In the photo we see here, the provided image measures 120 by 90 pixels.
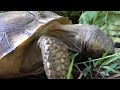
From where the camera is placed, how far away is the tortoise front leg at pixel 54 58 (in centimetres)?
156

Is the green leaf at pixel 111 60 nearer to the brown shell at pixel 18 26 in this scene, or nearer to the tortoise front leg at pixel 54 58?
the tortoise front leg at pixel 54 58

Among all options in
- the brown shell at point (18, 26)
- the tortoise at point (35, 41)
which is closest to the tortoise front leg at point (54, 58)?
the tortoise at point (35, 41)

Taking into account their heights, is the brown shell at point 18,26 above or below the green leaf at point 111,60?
above

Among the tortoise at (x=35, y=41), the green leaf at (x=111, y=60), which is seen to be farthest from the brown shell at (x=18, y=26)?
the green leaf at (x=111, y=60)

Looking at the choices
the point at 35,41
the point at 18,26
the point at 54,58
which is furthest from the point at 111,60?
the point at 18,26

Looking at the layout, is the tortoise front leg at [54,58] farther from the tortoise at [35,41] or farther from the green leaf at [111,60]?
the green leaf at [111,60]

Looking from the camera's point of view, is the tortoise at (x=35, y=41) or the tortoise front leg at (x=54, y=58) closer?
the tortoise front leg at (x=54, y=58)

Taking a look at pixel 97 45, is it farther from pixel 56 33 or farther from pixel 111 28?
pixel 111 28

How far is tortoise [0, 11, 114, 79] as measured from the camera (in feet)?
5.78

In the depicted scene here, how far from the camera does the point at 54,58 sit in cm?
160

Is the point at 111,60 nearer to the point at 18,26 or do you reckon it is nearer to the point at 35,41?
the point at 35,41

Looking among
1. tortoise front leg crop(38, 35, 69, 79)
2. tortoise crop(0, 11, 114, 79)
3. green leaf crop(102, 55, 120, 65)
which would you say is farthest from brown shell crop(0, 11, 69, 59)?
green leaf crop(102, 55, 120, 65)

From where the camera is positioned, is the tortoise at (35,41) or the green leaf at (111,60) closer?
the green leaf at (111,60)
